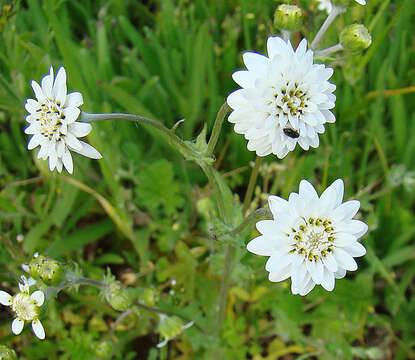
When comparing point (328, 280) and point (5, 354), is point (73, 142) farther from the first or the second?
point (328, 280)

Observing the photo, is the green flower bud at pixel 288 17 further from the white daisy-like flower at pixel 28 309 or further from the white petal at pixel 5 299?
the white petal at pixel 5 299

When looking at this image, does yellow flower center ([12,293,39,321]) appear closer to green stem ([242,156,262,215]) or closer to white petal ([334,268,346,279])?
green stem ([242,156,262,215])

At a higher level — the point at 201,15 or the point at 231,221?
the point at 201,15

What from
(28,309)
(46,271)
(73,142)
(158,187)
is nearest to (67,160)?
(73,142)

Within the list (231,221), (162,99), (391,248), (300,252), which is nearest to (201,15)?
(162,99)

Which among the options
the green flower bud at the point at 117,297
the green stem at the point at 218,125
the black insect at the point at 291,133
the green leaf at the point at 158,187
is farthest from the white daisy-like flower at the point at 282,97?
the green leaf at the point at 158,187

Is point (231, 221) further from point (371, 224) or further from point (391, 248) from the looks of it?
point (391, 248)
